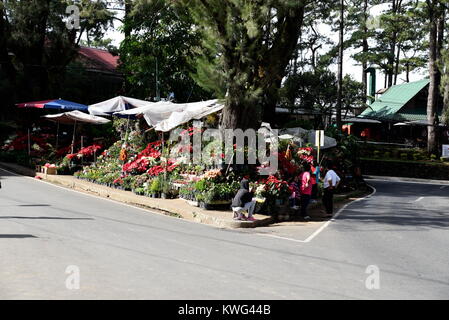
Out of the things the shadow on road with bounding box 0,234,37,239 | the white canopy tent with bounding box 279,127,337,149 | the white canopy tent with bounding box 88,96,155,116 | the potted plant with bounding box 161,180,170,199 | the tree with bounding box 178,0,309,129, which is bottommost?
the shadow on road with bounding box 0,234,37,239

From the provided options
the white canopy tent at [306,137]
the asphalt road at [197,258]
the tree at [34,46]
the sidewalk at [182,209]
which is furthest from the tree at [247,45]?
the tree at [34,46]

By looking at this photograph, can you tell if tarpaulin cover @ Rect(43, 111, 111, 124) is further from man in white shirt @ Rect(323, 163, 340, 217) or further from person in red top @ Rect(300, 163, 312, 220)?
man in white shirt @ Rect(323, 163, 340, 217)

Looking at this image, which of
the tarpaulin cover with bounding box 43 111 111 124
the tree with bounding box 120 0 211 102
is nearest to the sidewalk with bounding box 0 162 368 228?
the tarpaulin cover with bounding box 43 111 111 124

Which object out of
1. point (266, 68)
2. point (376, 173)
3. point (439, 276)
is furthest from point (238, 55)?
point (376, 173)

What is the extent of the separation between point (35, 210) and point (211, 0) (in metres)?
8.62

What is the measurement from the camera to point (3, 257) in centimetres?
815

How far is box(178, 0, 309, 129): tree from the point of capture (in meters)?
16.4

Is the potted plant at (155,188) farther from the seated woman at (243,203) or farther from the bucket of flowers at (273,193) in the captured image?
the seated woman at (243,203)

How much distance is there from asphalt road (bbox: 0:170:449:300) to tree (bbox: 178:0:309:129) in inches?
199

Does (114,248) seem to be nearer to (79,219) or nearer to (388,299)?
(79,219)

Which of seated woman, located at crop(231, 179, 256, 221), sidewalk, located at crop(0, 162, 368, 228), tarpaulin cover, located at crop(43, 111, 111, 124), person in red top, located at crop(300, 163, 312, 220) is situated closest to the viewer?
seated woman, located at crop(231, 179, 256, 221)

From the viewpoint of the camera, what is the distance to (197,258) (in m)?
8.89

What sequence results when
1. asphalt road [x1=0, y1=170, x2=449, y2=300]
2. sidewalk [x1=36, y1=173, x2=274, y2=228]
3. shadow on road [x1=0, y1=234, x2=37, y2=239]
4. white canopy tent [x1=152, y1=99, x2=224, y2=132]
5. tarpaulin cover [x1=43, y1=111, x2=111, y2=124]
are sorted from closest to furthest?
asphalt road [x1=0, y1=170, x2=449, y2=300], shadow on road [x1=0, y1=234, x2=37, y2=239], sidewalk [x1=36, y1=173, x2=274, y2=228], white canopy tent [x1=152, y1=99, x2=224, y2=132], tarpaulin cover [x1=43, y1=111, x2=111, y2=124]

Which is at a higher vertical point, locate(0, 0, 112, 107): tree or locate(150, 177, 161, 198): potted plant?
locate(0, 0, 112, 107): tree
